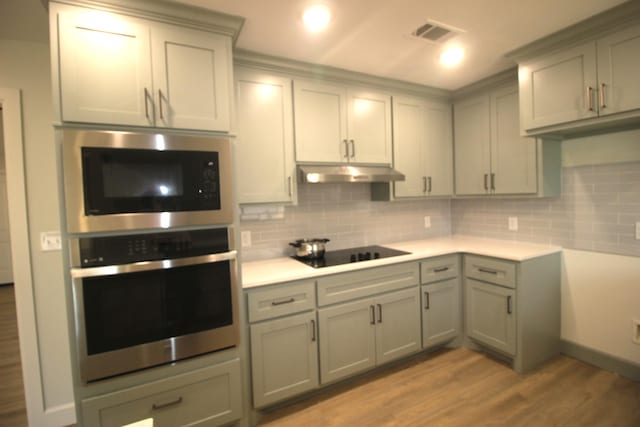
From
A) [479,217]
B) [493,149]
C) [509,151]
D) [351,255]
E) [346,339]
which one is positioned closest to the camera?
[346,339]

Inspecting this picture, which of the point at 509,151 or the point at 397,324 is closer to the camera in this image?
the point at 397,324

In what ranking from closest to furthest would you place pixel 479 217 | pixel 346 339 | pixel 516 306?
pixel 346 339, pixel 516 306, pixel 479 217

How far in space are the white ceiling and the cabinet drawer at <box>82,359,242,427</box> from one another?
2042 mm

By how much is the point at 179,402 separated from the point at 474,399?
6.38ft

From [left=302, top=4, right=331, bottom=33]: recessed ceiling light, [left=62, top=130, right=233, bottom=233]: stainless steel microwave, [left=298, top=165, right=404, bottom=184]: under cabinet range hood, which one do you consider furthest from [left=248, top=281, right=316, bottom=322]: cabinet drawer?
[left=302, top=4, right=331, bottom=33]: recessed ceiling light

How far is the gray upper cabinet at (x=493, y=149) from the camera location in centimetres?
265

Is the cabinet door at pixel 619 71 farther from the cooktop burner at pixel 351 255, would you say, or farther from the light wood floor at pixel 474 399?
the light wood floor at pixel 474 399

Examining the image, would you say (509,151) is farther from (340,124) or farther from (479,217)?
(340,124)

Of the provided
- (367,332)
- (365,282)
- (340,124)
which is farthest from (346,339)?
(340,124)

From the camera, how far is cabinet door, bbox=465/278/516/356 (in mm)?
2461

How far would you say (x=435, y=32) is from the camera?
202cm

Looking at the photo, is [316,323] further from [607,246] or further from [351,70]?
[607,246]

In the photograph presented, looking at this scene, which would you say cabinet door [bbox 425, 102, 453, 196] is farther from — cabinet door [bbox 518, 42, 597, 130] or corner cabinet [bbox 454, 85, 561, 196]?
cabinet door [bbox 518, 42, 597, 130]

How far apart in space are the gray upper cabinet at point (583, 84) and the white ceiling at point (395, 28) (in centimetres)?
20
